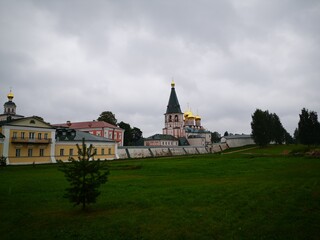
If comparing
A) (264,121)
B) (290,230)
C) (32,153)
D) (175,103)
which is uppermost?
(175,103)

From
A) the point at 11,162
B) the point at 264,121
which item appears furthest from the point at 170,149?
the point at 11,162

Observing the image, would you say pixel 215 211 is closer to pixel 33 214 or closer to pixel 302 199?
pixel 302 199

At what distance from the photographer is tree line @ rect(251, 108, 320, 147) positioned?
69438mm

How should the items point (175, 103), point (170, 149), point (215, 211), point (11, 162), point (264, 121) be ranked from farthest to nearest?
1. point (175, 103)
2. point (264, 121)
3. point (170, 149)
4. point (11, 162)
5. point (215, 211)

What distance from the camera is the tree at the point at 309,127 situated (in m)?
69.2

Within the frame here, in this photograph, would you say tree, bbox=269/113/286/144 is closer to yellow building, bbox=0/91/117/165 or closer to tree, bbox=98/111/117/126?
tree, bbox=98/111/117/126

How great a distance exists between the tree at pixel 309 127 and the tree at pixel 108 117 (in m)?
55.8

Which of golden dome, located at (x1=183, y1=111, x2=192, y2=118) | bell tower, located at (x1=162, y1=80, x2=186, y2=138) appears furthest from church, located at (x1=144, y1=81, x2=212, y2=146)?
golden dome, located at (x1=183, y1=111, x2=192, y2=118)

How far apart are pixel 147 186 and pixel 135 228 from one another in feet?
27.1

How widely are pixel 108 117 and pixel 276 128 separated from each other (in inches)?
2313

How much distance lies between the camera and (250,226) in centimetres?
941

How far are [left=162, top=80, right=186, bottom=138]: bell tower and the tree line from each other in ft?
99.9

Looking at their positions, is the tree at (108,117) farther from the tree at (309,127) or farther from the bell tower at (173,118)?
the tree at (309,127)

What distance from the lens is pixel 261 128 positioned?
85.2 metres
